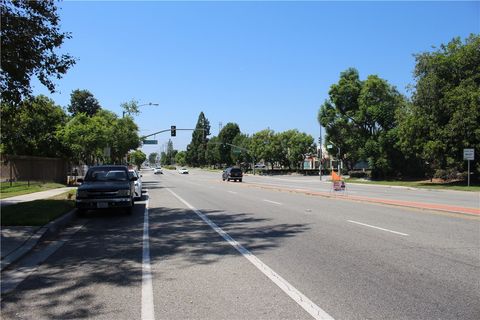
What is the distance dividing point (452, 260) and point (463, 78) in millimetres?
40553

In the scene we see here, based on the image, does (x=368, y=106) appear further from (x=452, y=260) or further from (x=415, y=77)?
(x=452, y=260)

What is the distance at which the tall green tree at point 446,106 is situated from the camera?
135 feet

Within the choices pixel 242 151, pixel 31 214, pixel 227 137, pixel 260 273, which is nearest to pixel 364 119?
pixel 31 214

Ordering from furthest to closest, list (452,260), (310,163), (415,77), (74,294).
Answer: (310,163) < (415,77) < (452,260) < (74,294)

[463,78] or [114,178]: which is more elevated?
[463,78]

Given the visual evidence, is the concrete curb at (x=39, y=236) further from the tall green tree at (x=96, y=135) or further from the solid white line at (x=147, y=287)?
the tall green tree at (x=96, y=135)

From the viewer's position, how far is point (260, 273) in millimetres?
7770

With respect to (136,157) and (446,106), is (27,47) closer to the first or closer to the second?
(446,106)

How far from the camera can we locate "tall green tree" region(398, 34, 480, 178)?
41156 mm

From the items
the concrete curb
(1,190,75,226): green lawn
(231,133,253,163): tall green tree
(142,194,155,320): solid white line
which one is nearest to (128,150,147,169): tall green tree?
(231,133,253,163): tall green tree

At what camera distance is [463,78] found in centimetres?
4462

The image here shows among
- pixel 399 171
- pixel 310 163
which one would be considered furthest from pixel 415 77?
pixel 310 163

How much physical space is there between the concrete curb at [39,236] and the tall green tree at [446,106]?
34587mm

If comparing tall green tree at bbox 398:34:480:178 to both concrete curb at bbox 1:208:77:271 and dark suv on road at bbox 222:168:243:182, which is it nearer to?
dark suv on road at bbox 222:168:243:182
